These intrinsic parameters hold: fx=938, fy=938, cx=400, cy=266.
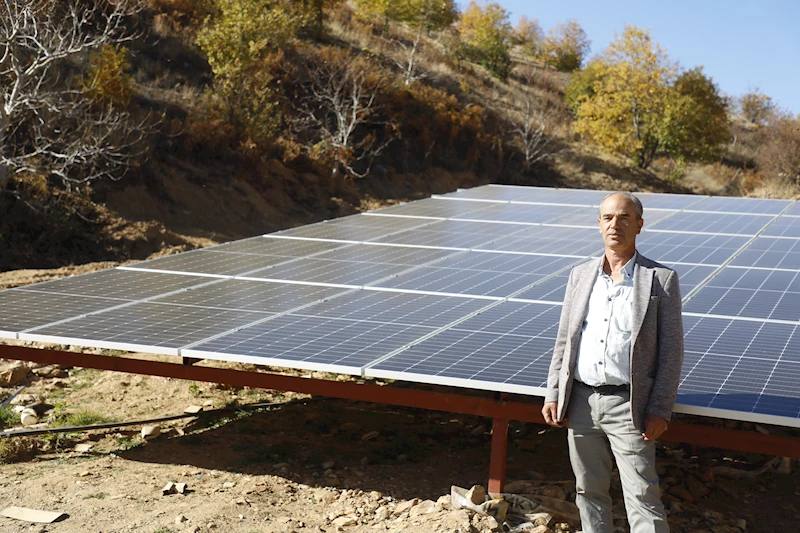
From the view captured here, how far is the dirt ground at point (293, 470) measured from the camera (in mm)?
8555

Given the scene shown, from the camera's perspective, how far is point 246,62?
113ft

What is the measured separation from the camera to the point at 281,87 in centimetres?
3747

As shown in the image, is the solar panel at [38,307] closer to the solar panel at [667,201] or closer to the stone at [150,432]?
the stone at [150,432]

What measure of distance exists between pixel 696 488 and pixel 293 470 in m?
4.23

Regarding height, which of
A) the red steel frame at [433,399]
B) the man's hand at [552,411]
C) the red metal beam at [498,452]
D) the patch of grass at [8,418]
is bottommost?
the patch of grass at [8,418]

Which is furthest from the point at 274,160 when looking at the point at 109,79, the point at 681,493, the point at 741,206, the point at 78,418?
the point at 681,493

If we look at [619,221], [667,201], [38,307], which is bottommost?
[38,307]

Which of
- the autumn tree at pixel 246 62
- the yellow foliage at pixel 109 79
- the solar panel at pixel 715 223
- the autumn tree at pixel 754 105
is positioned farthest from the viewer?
the autumn tree at pixel 754 105

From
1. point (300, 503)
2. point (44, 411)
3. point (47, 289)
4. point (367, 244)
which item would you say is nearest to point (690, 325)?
point (300, 503)

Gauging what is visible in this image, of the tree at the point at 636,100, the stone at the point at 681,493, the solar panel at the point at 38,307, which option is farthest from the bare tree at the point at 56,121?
the tree at the point at 636,100

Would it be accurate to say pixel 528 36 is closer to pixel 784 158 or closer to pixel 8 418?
pixel 784 158

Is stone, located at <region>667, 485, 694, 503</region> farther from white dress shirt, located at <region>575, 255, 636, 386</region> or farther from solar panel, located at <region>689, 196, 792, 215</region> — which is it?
solar panel, located at <region>689, 196, 792, 215</region>

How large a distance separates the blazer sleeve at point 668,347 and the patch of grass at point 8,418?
28.8 ft

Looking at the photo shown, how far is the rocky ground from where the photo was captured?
8555 millimetres
